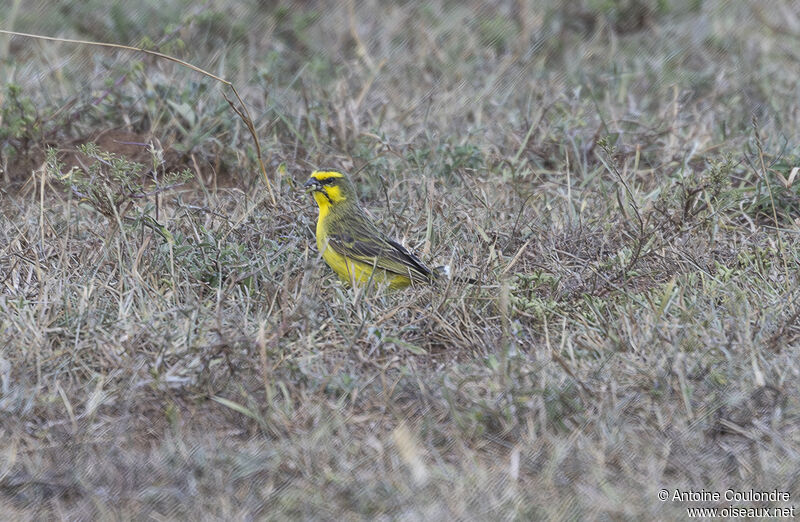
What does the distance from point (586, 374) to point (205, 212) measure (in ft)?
8.14

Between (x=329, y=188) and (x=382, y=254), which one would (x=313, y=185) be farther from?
(x=382, y=254)

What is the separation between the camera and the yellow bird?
16.4ft

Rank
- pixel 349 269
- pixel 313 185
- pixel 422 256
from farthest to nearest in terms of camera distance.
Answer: pixel 313 185, pixel 422 256, pixel 349 269

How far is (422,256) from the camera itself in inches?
209

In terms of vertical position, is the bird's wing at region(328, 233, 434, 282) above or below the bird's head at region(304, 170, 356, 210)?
below

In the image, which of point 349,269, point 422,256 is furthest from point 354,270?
point 422,256

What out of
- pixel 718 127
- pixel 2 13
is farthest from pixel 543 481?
pixel 2 13

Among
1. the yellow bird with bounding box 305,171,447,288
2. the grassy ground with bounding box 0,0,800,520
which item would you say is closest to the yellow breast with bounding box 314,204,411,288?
the yellow bird with bounding box 305,171,447,288

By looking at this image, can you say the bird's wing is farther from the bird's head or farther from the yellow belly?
the bird's head

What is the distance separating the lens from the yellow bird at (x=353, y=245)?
16.4 feet

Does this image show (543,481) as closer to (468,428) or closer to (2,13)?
(468,428)

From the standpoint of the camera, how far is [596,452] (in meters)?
3.46

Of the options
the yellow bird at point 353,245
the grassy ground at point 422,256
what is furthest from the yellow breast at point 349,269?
the grassy ground at point 422,256

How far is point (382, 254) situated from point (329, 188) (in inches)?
25.9
